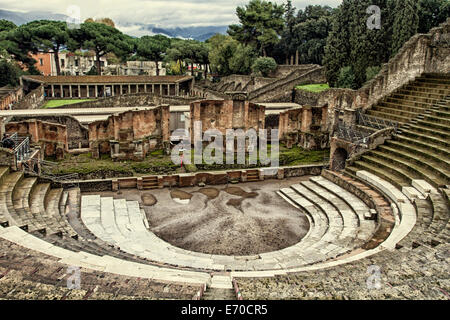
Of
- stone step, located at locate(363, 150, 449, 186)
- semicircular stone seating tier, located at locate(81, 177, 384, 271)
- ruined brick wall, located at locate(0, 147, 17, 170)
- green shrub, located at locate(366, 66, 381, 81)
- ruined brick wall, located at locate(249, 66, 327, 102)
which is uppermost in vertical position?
green shrub, located at locate(366, 66, 381, 81)

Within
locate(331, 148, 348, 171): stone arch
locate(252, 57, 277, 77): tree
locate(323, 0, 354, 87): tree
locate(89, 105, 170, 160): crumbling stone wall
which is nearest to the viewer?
locate(331, 148, 348, 171): stone arch

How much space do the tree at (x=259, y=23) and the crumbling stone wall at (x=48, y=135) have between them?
A: 3510 cm

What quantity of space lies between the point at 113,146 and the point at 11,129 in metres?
5.27

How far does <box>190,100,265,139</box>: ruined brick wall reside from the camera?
2300 cm

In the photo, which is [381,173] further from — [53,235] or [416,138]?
[53,235]

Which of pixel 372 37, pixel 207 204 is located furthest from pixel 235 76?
pixel 207 204

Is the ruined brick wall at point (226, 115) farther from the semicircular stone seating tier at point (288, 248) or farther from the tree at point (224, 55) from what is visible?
the tree at point (224, 55)

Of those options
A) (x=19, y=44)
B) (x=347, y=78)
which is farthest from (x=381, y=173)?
(x=19, y=44)

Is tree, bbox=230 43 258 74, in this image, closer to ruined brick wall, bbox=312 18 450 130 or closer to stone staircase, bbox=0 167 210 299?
ruined brick wall, bbox=312 18 450 130

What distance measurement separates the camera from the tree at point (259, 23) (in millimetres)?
49219

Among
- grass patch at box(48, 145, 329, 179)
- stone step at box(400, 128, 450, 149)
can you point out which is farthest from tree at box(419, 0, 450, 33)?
stone step at box(400, 128, 450, 149)

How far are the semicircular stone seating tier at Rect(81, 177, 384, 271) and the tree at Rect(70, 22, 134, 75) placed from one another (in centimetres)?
4196

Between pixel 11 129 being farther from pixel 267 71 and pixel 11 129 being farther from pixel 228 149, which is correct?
pixel 267 71
